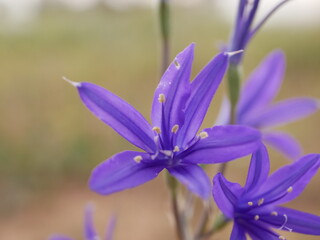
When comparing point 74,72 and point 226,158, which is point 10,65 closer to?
point 74,72

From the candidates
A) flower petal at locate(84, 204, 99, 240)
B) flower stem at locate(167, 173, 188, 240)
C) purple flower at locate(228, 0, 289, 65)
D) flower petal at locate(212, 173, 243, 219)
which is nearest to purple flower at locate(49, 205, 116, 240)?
flower petal at locate(84, 204, 99, 240)

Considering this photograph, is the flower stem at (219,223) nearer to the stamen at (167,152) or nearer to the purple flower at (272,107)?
the stamen at (167,152)

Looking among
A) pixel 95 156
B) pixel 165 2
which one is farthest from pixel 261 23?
pixel 95 156

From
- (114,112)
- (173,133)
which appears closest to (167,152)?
(173,133)

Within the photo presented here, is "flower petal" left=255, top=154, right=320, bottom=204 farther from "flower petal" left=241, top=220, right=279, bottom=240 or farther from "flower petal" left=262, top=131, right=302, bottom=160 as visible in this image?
"flower petal" left=262, top=131, right=302, bottom=160

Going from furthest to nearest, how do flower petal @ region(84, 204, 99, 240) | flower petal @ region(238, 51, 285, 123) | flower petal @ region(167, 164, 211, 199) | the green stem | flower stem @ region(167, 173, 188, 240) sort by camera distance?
flower petal @ region(238, 51, 285, 123), flower petal @ region(84, 204, 99, 240), the green stem, flower stem @ region(167, 173, 188, 240), flower petal @ region(167, 164, 211, 199)
